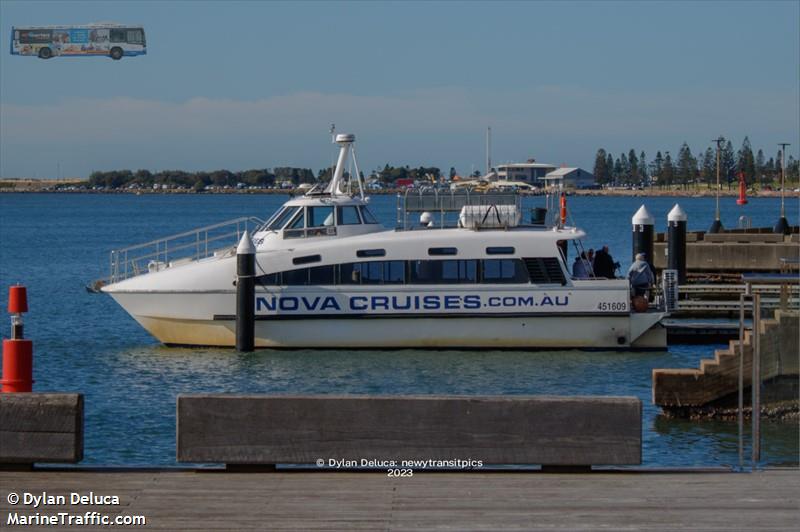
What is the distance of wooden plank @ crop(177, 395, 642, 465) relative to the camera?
379 inches

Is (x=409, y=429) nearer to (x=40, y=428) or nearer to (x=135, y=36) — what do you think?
(x=40, y=428)

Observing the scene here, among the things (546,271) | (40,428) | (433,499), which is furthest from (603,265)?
(40,428)

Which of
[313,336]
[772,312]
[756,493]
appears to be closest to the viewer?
[756,493]

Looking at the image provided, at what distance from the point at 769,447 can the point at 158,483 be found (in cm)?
810

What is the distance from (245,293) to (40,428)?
14.8 metres

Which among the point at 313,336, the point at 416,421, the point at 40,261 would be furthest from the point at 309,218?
the point at 40,261

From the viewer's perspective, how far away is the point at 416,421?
31.7ft

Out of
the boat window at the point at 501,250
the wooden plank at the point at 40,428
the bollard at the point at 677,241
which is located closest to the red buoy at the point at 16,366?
the wooden plank at the point at 40,428

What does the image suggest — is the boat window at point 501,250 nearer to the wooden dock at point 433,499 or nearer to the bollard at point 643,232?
the bollard at point 643,232

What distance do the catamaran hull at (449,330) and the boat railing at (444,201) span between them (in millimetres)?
2332

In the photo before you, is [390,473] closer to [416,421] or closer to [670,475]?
[416,421]

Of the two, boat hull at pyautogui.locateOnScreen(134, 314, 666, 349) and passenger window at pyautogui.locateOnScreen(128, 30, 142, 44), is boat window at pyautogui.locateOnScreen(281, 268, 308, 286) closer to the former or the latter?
boat hull at pyautogui.locateOnScreen(134, 314, 666, 349)

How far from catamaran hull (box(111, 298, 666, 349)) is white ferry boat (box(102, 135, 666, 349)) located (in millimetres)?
20

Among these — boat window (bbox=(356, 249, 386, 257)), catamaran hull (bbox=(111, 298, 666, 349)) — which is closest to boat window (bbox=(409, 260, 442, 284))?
boat window (bbox=(356, 249, 386, 257))
